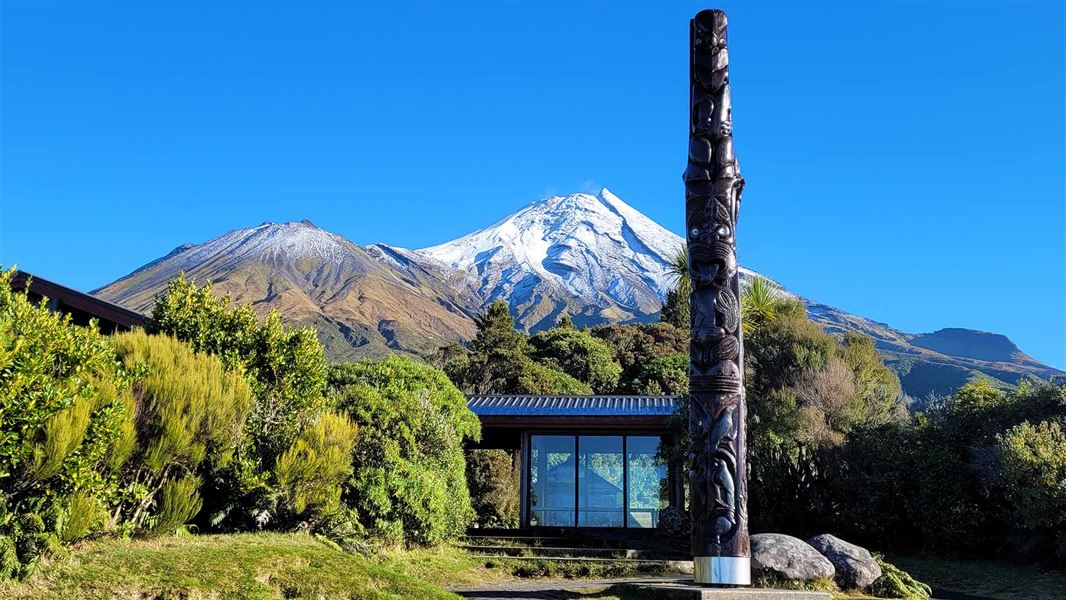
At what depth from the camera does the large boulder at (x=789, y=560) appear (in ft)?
42.0

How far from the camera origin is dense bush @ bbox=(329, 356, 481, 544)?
14.7 meters

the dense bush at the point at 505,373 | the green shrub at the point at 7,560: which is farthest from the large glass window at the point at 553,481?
the green shrub at the point at 7,560

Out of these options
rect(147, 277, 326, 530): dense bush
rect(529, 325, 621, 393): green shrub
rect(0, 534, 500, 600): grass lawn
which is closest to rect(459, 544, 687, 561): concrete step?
rect(147, 277, 326, 530): dense bush

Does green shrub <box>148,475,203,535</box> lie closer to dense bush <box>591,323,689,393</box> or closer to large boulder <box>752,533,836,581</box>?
large boulder <box>752,533,836,581</box>

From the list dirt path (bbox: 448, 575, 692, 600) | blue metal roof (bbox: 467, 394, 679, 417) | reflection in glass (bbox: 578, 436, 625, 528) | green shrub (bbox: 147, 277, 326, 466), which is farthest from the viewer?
reflection in glass (bbox: 578, 436, 625, 528)

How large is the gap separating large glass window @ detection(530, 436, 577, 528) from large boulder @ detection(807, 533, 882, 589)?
9311 mm

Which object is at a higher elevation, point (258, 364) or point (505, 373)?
point (505, 373)

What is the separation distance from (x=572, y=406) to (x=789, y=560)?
33.8ft

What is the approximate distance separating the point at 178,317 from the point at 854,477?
44.6 feet

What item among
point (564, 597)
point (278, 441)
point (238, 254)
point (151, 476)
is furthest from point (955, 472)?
point (238, 254)

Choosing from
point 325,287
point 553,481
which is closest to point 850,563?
point 553,481

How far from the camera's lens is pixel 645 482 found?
875 inches

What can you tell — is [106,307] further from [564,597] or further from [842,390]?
[842,390]

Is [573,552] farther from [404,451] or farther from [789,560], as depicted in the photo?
[789,560]
